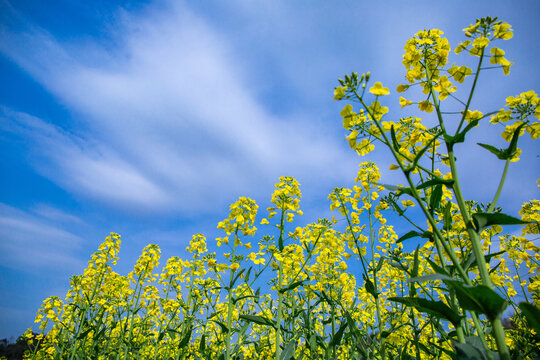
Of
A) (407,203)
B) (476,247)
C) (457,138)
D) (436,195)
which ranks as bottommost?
(476,247)

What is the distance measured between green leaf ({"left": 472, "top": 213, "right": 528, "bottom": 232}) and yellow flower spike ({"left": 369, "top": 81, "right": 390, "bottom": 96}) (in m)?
0.91

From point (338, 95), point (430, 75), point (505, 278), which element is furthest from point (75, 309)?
point (505, 278)

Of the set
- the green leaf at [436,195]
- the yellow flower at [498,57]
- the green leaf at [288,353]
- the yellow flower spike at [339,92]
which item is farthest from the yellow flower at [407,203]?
the green leaf at [288,353]

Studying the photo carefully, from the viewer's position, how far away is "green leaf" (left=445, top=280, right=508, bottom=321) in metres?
1.03

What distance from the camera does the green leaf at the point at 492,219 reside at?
1214 mm

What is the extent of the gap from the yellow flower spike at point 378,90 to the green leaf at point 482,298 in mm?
1178

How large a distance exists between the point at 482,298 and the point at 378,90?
4.14ft

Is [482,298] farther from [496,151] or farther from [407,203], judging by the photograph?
[407,203]

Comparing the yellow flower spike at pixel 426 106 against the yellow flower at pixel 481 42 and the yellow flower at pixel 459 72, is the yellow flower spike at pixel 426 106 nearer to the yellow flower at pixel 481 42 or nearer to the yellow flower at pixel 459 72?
the yellow flower at pixel 459 72

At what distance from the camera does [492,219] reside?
126 cm

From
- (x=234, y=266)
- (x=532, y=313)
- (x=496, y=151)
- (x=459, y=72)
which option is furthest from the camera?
(x=234, y=266)

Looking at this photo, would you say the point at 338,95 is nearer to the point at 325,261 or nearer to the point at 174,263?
the point at 325,261

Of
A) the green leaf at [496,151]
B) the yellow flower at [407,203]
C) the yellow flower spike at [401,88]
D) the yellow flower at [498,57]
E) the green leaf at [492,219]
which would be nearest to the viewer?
the green leaf at [492,219]

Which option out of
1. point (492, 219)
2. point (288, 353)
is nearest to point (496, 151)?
point (492, 219)
